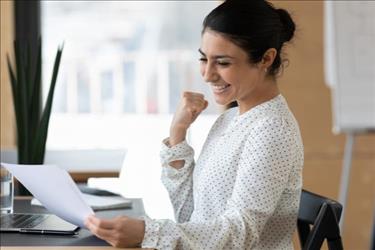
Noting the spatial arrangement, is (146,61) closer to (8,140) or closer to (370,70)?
(8,140)

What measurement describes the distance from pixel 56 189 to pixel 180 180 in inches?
17.8

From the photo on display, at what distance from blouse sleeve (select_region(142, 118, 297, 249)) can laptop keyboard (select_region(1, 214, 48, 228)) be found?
0.44 m

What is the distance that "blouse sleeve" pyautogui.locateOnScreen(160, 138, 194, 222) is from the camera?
74.7 inches

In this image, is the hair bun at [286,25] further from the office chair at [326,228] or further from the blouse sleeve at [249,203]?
the office chair at [326,228]

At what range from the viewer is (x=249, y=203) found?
1.52 meters

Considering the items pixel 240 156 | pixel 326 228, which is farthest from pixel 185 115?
pixel 326 228

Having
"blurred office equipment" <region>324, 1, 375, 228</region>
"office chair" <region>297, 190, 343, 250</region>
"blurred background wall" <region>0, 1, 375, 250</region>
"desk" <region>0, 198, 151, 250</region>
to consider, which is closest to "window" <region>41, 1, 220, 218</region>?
"blurred background wall" <region>0, 1, 375, 250</region>

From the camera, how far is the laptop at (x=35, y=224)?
65.0 inches

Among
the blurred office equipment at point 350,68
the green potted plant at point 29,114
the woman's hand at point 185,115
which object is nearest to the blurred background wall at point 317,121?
the blurred office equipment at point 350,68

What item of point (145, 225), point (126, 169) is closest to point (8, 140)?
point (126, 169)

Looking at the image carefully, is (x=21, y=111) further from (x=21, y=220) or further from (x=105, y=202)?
(x=21, y=220)

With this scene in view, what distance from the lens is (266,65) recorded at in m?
1.72

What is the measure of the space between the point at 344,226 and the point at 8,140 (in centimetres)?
181

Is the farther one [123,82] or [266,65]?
[123,82]
